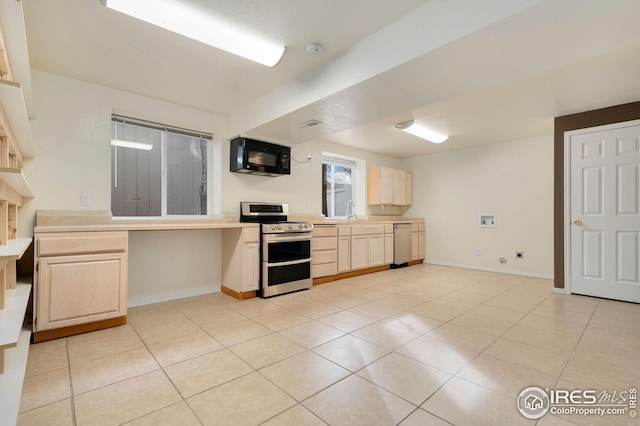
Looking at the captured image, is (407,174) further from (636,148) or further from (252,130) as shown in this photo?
(252,130)

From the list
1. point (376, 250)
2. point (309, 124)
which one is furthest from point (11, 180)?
point (376, 250)

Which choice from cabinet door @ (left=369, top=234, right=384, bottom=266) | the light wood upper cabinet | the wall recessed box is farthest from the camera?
the light wood upper cabinet

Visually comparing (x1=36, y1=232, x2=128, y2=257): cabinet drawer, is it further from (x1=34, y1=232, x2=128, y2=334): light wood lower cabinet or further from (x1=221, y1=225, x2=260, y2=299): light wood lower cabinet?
(x1=221, y1=225, x2=260, y2=299): light wood lower cabinet

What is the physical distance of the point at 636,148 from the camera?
3.35 meters

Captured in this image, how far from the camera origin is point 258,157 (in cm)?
382

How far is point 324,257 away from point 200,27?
10.4ft

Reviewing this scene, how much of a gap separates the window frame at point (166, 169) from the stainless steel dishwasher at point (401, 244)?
330cm

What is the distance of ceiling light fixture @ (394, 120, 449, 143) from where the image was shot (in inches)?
156

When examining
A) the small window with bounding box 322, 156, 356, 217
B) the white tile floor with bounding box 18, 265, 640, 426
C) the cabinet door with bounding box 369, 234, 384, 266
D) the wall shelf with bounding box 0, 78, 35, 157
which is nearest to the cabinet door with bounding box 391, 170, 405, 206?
the small window with bounding box 322, 156, 356, 217

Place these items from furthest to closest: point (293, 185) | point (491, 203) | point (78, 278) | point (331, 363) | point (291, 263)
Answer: point (491, 203) < point (293, 185) < point (291, 263) < point (78, 278) < point (331, 363)

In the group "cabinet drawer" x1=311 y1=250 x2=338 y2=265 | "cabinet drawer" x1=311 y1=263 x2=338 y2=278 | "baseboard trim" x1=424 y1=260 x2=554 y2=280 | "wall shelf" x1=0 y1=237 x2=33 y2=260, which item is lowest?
"baseboard trim" x1=424 y1=260 x2=554 y2=280

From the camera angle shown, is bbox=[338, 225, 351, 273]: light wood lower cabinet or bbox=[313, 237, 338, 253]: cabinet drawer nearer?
bbox=[313, 237, 338, 253]: cabinet drawer

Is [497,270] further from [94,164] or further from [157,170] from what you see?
[94,164]

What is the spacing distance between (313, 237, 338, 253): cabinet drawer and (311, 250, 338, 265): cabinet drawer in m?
0.06
